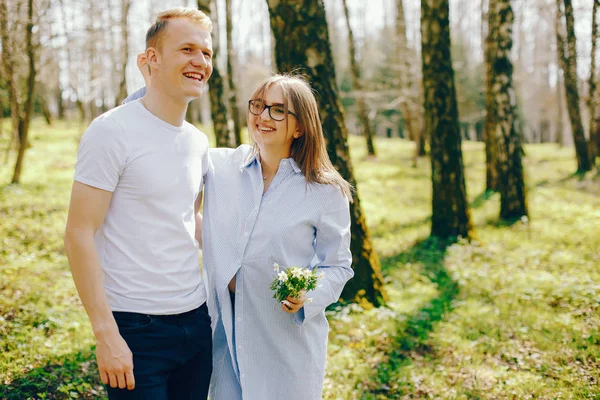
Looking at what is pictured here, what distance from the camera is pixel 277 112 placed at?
2842mm

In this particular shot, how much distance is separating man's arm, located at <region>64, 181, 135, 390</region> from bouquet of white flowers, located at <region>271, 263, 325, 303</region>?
76cm

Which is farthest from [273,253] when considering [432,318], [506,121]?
[506,121]

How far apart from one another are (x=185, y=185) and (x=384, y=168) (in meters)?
16.9

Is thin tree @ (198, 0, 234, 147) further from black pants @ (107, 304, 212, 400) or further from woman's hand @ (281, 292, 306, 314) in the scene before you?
woman's hand @ (281, 292, 306, 314)

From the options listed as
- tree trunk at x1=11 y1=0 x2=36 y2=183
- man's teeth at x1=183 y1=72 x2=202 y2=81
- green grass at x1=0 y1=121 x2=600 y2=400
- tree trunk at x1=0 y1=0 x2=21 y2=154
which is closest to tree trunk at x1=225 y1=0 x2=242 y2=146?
tree trunk at x1=11 y1=0 x2=36 y2=183

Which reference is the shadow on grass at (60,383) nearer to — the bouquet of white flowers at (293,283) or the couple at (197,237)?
the couple at (197,237)

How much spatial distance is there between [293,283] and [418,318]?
379cm

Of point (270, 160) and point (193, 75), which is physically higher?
point (193, 75)

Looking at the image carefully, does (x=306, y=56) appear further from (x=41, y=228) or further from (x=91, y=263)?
(x=41, y=228)

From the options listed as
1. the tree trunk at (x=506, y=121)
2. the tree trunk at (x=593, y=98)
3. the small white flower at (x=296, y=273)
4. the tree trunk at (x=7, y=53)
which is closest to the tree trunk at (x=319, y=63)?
the small white flower at (x=296, y=273)

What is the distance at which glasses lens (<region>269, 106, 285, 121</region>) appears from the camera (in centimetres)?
284

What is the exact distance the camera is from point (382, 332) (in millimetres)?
5453

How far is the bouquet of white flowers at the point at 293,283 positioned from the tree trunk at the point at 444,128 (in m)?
6.63

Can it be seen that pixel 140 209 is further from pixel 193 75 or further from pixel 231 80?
pixel 231 80
